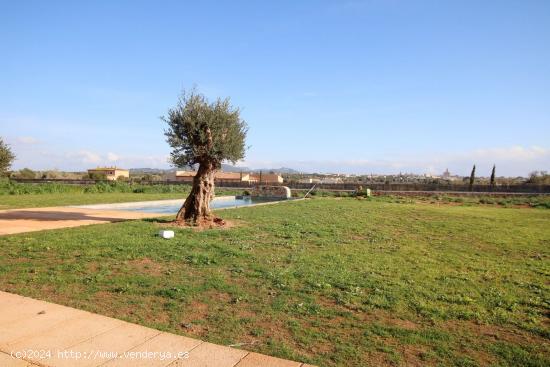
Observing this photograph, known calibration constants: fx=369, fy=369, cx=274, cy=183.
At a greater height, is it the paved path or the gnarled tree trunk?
the gnarled tree trunk

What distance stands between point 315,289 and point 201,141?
8.02 meters

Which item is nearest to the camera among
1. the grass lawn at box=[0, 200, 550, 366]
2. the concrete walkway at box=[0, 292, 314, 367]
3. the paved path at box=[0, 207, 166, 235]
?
the concrete walkway at box=[0, 292, 314, 367]

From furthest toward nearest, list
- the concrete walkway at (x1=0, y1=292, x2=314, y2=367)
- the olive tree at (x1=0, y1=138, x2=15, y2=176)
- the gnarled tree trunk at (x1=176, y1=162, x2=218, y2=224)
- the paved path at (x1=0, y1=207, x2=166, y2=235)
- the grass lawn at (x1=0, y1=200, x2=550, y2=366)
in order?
the olive tree at (x1=0, y1=138, x2=15, y2=176) → the gnarled tree trunk at (x1=176, y1=162, x2=218, y2=224) → the paved path at (x1=0, y1=207, x2=166, y2=235) → the grass lawn at (x1=0, y1=200, x2=550, y2=366) → the concrete walkway at (x1=0, y1=292, x2=314, y2=367)

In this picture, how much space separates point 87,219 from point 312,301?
36.3ft

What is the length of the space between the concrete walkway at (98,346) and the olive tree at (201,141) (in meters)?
7.95

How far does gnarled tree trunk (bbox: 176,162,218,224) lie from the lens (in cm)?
1245

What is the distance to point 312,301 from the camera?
5117 millimetres

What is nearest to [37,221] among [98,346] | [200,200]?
[200,200]

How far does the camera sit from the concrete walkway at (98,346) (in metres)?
3.36

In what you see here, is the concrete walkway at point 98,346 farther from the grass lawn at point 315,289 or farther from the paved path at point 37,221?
the paved path at point 37,221

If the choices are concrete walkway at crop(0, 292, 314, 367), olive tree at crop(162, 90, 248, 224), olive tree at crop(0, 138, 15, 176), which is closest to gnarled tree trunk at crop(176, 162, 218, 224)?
A: olive tree at crop(162, 90, 248, 224)

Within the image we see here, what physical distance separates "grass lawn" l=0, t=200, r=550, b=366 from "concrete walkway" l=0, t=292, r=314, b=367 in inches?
10.4

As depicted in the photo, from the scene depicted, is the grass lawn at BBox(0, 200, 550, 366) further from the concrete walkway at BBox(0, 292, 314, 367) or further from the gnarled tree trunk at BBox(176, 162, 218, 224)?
the gnarled tree trunk at BBox(176, 162, 218, 224)

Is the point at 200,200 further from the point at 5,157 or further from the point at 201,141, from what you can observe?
the point at 5,157
